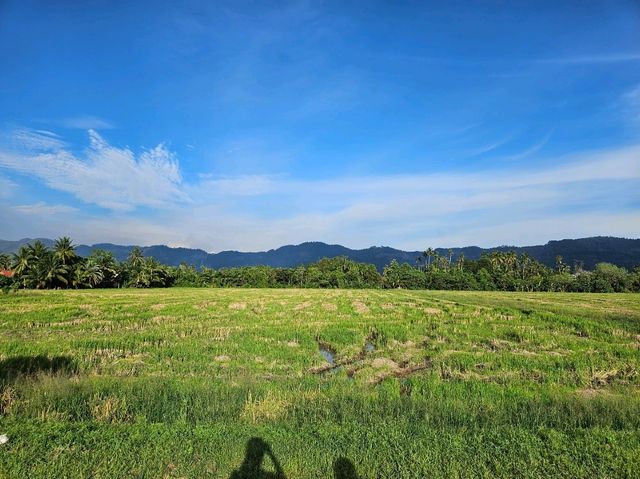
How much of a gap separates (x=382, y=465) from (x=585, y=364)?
1339 centimetres

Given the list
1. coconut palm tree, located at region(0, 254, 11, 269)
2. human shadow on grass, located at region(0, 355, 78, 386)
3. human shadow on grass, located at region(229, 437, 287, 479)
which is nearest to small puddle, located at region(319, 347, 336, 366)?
human shadow on grass, located at region(229, 437, 287, 479)

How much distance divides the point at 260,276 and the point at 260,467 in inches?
3978

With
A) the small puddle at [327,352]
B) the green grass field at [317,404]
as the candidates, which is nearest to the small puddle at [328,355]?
the small puddle at [327,352]

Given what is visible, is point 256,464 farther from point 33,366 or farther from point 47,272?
point 47,272

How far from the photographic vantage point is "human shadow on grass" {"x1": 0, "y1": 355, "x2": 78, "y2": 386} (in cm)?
1281

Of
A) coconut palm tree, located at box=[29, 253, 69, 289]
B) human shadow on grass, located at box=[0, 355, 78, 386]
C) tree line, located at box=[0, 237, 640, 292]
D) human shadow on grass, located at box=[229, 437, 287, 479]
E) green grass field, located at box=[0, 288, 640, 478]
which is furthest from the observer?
tree line, located at box=[0, 237, 640, 292]

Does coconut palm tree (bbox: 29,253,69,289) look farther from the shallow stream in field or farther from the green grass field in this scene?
the shallow stream in field

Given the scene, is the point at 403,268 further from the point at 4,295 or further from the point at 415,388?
the point at 415,388

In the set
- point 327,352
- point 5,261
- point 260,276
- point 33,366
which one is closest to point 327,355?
point 327,352

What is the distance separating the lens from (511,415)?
9984 millimetres

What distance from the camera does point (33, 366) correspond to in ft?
45.7

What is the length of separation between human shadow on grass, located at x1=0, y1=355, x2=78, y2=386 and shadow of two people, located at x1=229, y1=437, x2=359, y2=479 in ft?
30.8

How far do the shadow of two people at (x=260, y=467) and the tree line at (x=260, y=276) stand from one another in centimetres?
8442

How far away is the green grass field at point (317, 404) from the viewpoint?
727 cm
